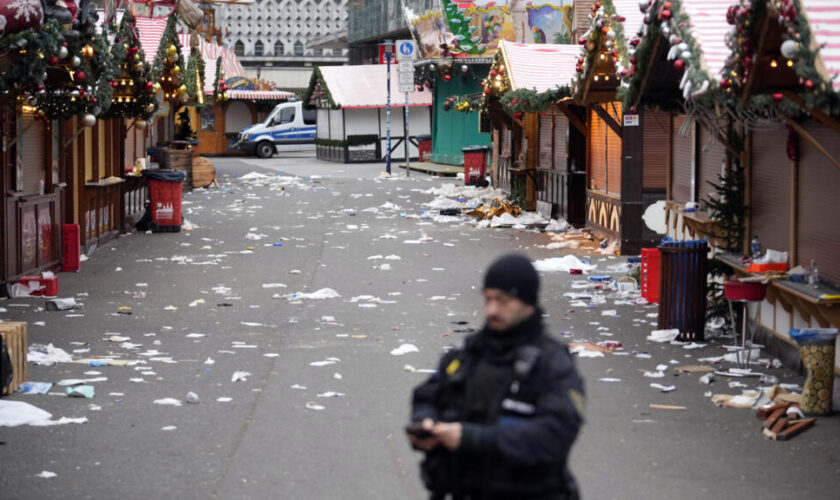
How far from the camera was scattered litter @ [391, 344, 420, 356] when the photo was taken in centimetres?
1072

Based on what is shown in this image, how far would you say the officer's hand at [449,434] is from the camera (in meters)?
3.58

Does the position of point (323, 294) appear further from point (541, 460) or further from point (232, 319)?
point (541, 460)

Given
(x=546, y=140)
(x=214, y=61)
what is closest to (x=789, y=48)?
(x=546, y=140)

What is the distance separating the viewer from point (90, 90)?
46.4ft

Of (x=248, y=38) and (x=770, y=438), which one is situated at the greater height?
(x=248, y=38)

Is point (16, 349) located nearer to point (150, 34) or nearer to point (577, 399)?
point (577, 399)

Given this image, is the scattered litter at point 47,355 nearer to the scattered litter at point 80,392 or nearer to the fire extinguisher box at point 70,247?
the scattered litter at point 80,392

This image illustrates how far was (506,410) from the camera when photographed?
3664 mm

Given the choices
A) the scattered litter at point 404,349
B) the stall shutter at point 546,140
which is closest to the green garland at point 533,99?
the stall shutter at point 546,140

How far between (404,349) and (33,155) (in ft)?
23.5

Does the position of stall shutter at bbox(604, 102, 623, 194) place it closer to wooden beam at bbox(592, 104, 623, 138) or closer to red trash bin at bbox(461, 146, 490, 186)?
wooden beam at bbox(592, 104, 623, 138)

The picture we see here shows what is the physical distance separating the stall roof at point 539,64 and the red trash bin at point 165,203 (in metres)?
7.24

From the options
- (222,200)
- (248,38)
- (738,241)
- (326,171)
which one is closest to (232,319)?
(738,241)

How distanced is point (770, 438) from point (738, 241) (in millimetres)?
4340
